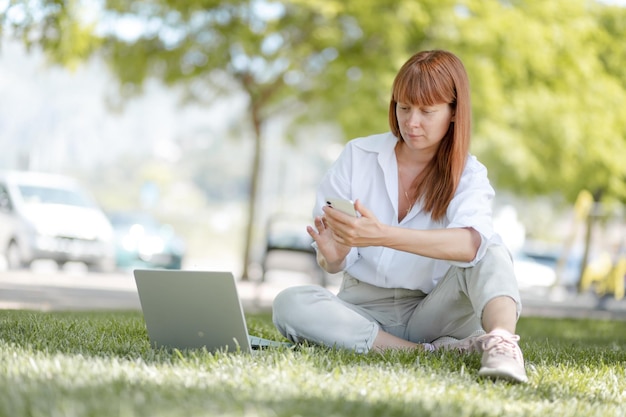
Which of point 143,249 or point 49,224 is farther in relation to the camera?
point 143,249

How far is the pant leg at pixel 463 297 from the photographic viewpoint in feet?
11.7

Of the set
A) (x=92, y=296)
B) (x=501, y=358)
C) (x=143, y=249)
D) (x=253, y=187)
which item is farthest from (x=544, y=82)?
(x=501, y=358)

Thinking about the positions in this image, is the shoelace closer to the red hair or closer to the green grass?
the green grass

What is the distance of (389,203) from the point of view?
4059 mm

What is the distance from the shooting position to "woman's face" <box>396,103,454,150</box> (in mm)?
3840

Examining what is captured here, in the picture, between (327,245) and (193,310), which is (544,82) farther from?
(193,310)

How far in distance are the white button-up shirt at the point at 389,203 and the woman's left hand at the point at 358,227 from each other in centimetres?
38

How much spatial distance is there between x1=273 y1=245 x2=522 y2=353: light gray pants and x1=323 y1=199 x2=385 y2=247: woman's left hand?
0.42m

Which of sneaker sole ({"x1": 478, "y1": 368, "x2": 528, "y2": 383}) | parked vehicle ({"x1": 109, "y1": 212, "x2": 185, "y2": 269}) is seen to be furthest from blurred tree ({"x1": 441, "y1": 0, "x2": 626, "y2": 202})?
sneaker sole ({"x1": 478, "y1": 368, "x2": 528, "y2": 383})

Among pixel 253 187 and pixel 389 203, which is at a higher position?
pixel 389 203

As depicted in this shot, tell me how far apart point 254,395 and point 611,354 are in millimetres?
2835

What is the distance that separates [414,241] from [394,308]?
61 cm

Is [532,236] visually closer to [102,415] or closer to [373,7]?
[373,7]

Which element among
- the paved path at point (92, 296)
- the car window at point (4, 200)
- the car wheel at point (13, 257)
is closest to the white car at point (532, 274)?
the paved path at point (92, 296)
